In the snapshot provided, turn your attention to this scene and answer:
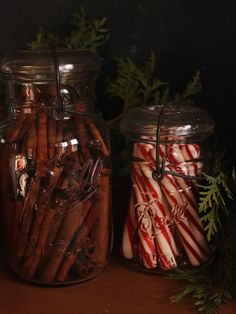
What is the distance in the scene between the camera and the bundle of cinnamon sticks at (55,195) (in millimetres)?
701

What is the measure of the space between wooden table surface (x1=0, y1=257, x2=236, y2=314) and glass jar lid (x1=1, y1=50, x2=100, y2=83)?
277mm

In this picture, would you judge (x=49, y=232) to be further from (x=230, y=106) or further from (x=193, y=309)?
(x=230, y=106)

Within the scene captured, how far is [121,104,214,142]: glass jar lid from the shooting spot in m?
0.72

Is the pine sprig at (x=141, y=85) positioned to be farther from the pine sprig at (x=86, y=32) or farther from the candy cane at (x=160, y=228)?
the candy cane at (x=160, y=228)

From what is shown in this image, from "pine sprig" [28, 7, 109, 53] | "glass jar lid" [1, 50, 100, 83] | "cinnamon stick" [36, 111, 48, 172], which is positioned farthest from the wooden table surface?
"pine sprig" [28, 7, 109, 53]

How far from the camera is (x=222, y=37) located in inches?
34.4

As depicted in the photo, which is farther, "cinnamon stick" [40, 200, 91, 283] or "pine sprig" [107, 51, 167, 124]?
"pine sprig" [107, 51, 167, 124]

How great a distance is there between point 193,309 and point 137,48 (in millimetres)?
450

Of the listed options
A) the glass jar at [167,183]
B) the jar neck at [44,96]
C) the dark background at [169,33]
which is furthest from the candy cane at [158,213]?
the dark background at [169,33]

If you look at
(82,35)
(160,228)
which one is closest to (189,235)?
(160,228)

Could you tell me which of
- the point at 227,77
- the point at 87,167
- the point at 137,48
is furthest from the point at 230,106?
the point at 87,167

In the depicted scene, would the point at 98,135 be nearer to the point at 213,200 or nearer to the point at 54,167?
the point at 54,167

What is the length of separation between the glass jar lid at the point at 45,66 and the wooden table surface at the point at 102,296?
0.91ft

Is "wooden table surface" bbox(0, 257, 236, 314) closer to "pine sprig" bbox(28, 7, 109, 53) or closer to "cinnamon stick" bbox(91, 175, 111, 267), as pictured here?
"cinnamon stick" bbox(91, 175, 111, 267)
